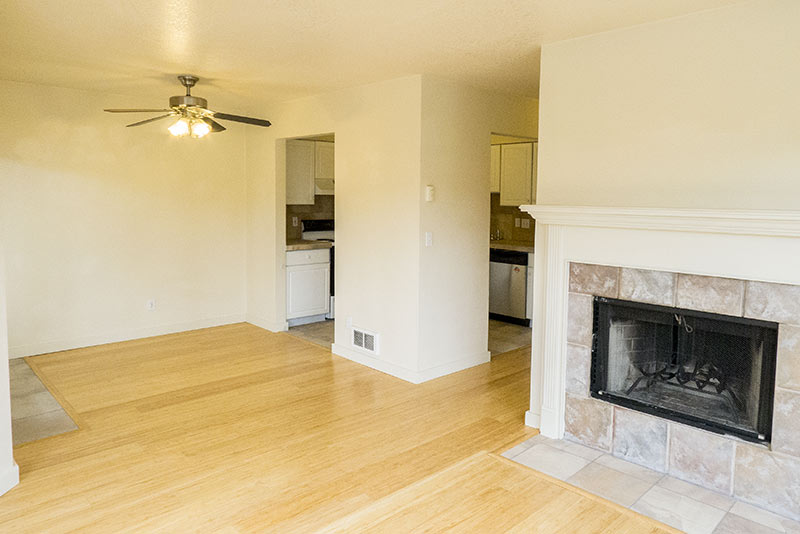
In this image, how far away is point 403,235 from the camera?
470 cm

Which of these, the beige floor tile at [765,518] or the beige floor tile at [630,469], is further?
the beige floor tile at [630,469]

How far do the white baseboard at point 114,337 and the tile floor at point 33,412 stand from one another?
0.54 meters

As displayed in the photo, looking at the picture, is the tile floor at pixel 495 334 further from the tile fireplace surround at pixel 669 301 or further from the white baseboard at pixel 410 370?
the tile fireplace surround at pixel 669 301

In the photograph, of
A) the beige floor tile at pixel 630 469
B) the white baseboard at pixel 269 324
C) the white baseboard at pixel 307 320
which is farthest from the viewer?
the white baseboard at pixel 307 320

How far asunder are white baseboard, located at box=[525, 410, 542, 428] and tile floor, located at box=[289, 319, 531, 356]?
1714 millimetres

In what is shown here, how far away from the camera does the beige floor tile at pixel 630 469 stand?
10.2 feet

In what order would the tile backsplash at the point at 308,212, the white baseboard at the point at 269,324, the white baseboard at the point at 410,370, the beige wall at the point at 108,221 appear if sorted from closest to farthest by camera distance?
the white baseboard at the point at 410,370, the beige wall at the point at 108,221, the white baseboard at the point at 269,324, the tile backsplash at the point at 308,212

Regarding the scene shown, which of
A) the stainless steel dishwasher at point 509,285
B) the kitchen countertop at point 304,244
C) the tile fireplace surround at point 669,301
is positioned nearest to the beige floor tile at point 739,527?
the tile fireplace surround at point 669,301

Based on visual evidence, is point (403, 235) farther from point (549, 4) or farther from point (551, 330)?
point (549, 4)

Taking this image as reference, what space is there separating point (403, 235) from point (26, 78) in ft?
11.2

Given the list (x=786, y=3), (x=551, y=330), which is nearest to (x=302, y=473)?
(x=551, y=330)

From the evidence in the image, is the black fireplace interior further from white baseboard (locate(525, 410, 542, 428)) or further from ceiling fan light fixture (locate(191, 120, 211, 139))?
ceiling fan light fixture (locate(191, 120, 211, 139))

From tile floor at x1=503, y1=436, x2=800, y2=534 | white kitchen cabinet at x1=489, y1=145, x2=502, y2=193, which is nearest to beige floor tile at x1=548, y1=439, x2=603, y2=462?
tile floor at x1=503, y1=436, x2=800, y2=534

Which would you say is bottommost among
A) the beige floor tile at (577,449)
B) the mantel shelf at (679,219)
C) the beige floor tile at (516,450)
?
the beige floor tile at (516,450)
